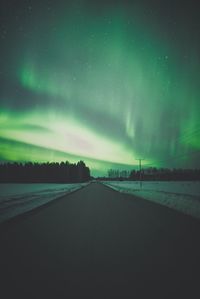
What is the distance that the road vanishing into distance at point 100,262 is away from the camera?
3230 mm

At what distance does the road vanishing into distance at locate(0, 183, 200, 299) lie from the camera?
10.6 ft

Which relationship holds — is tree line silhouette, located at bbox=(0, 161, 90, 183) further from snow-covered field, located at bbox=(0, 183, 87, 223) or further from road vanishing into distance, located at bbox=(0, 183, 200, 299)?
road vanishing into distance, located at bbox=(0, 183, 200, 299)

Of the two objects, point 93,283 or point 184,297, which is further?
point 93,283

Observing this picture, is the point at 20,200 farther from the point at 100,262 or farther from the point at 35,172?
the point at 35,172

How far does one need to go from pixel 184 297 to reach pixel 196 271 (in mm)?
1044

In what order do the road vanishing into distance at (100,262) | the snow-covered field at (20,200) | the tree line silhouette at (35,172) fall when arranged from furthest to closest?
the tree line silhouette at (35,172)
the snow-covered field at (20,200)
the road vanishing into distance at (100,262)

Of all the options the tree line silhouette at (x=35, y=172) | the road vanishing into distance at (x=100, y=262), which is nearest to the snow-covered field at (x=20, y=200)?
the road vanishing into distance at (x=100, y=262)

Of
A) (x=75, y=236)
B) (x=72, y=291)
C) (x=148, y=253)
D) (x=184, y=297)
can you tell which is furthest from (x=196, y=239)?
(x=72, y=291)

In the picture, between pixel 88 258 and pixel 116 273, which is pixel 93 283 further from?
pixel 88 258

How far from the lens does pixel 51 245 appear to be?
5.57m

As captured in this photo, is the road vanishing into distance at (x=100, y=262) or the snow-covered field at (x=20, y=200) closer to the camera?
the road vanishing into distance at (x=100, y=262)

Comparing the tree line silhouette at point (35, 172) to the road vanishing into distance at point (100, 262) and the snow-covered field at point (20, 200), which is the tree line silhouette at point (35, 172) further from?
Answer: the road vanishing into distance at point (100, 262)

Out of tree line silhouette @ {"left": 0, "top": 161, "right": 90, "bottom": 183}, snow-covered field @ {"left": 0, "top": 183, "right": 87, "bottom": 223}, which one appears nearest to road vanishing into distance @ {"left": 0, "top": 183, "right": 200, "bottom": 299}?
snow-covered field @ {"left": 0, "top": 183, "right": 87, "bottom": 223}

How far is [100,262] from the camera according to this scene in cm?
435
